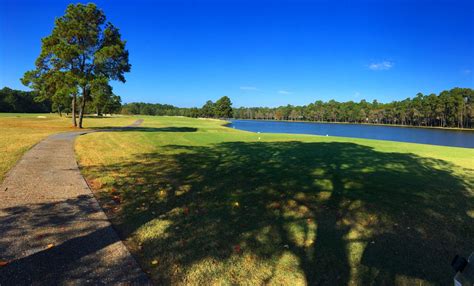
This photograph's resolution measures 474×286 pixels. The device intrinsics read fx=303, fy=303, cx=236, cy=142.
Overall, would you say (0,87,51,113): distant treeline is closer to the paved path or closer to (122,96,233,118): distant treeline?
(122,96,233,118): distant treeline

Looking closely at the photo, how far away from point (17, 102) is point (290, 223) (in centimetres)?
12586

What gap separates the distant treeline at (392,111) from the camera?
104 meters

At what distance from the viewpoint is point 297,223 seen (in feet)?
15.8

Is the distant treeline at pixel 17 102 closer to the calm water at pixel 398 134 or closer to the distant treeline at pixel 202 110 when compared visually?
the distant treeline at pixel 202 110

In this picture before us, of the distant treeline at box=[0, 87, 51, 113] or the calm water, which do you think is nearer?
the calm water

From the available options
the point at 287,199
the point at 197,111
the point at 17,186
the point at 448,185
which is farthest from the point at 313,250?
the point at 197,111

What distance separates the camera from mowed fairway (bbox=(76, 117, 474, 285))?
3518 mm

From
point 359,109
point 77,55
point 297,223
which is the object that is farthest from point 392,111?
point 297,223

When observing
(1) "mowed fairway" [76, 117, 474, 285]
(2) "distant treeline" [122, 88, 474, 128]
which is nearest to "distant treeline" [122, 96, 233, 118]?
(2) "distant treeline" [122, 88, 474, 128]

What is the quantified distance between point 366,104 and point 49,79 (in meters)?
161

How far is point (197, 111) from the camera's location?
6442 inches

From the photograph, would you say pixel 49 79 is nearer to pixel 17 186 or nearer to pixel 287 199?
pixel 17 186

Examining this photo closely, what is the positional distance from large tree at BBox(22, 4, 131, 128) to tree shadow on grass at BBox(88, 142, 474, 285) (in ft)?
66.6

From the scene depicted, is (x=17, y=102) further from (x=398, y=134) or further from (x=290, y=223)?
(x=290, y=223)
